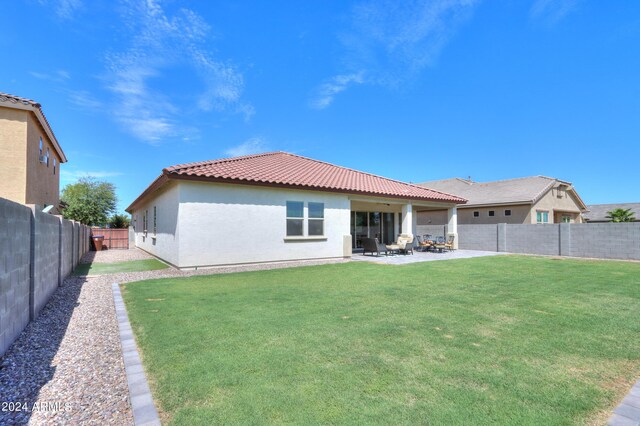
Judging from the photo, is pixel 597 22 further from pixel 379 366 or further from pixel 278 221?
pixel 379 366

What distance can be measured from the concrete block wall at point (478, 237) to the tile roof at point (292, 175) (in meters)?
2.47

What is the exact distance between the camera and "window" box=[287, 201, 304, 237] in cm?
1407

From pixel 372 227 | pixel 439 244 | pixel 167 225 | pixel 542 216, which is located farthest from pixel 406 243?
pixel 542 216

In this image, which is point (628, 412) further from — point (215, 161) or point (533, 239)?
point (533, 239)

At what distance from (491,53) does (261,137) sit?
58.6 feet

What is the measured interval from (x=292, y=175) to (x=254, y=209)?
294cm

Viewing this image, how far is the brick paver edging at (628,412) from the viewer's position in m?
2.54

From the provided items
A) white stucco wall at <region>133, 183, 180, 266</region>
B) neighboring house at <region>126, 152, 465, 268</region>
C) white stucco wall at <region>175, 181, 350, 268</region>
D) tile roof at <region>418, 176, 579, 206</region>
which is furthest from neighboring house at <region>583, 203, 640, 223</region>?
white stucco wall at <region>133, 183, 180, 266</region>

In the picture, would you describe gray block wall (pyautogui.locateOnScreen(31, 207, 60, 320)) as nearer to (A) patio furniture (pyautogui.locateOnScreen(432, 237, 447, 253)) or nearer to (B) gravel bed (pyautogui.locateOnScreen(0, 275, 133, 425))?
(B) gravel bed (pyautogui.locateOnScreen(0, 275, 133, 425))

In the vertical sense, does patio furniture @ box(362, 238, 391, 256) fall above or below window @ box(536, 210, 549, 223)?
below

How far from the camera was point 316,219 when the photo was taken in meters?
15.0

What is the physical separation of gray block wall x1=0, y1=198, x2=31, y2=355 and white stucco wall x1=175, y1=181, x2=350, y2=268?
6.17 meters

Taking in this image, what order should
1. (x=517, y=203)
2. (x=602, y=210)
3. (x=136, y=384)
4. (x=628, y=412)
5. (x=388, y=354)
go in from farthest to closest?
(x=602, y=210)
(x=517, y=203)
(x=388, y=354)
(x=136, y=384)
(x=628, y=412)

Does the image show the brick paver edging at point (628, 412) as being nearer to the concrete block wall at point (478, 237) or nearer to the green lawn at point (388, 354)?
the green lawn at point (388, 354)
